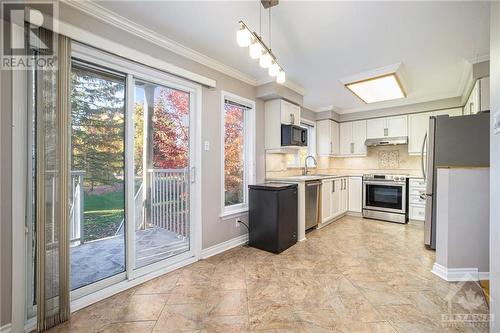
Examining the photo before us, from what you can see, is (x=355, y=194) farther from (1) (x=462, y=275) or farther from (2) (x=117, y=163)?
(2) (x=117, y=163)

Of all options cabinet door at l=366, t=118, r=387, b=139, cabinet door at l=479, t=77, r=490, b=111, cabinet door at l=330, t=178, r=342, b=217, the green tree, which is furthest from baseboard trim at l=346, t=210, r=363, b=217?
the green tree

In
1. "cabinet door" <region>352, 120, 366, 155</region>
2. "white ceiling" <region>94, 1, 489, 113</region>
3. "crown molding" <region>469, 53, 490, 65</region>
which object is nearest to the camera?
"white ceiling" <region>94, 1, 489, 113</region>

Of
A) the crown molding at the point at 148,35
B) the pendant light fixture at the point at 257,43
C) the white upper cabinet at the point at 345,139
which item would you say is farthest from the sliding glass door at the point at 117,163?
the white upper cabinet at the point at 345,139

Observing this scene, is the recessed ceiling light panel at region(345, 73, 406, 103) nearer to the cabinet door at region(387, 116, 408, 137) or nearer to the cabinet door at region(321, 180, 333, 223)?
the cabinet door at region(387, 116, 408, 137)

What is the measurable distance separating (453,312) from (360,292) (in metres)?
0.66

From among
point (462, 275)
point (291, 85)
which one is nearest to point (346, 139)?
point (291, 85)

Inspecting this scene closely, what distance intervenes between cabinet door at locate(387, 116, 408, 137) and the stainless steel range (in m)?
1.00

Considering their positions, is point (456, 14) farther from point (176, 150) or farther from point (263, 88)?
point (176, 150)

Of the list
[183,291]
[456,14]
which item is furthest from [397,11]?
[183,291]

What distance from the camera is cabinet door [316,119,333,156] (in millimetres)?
5199

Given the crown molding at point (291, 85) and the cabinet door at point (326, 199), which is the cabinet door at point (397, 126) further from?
the crown molding at point (291, 85)

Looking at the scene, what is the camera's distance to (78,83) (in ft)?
6.42

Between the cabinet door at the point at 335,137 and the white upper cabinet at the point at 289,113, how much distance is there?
173 centimetres

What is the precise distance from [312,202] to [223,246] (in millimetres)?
1766
